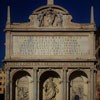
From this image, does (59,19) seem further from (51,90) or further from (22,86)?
(22,86)

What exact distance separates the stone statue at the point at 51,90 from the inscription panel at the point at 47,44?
253cm

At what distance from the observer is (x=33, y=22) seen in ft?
131

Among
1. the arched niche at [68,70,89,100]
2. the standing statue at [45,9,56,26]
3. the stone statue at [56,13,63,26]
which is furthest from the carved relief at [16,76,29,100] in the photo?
the stone statue at [56,13,63,26]

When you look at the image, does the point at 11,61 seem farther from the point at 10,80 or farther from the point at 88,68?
the point at 88,68

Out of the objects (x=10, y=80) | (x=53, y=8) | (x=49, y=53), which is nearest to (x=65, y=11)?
(x=53, y=8)

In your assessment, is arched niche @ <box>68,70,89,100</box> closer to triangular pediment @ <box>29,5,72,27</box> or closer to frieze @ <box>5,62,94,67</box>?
frieze @ <box>5,62,94,67</box>

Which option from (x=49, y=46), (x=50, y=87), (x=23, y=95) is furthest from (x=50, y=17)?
(x=23, y=95)

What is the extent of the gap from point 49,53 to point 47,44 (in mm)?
745

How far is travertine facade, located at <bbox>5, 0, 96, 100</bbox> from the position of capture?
39.2 meters

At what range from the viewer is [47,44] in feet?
131

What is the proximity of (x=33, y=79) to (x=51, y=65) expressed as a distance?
1769 millimetres

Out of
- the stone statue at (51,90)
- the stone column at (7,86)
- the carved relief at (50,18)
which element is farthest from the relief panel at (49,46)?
the stone statue at (51,90)

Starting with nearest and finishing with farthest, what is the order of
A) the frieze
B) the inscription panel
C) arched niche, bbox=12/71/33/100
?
the frieze
arched niche, bbox=12/71/33/100
the inscription panel

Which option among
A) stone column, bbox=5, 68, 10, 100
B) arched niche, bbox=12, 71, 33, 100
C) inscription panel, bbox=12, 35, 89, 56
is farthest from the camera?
inscription panel, bbox=12, 35, 89, 56
